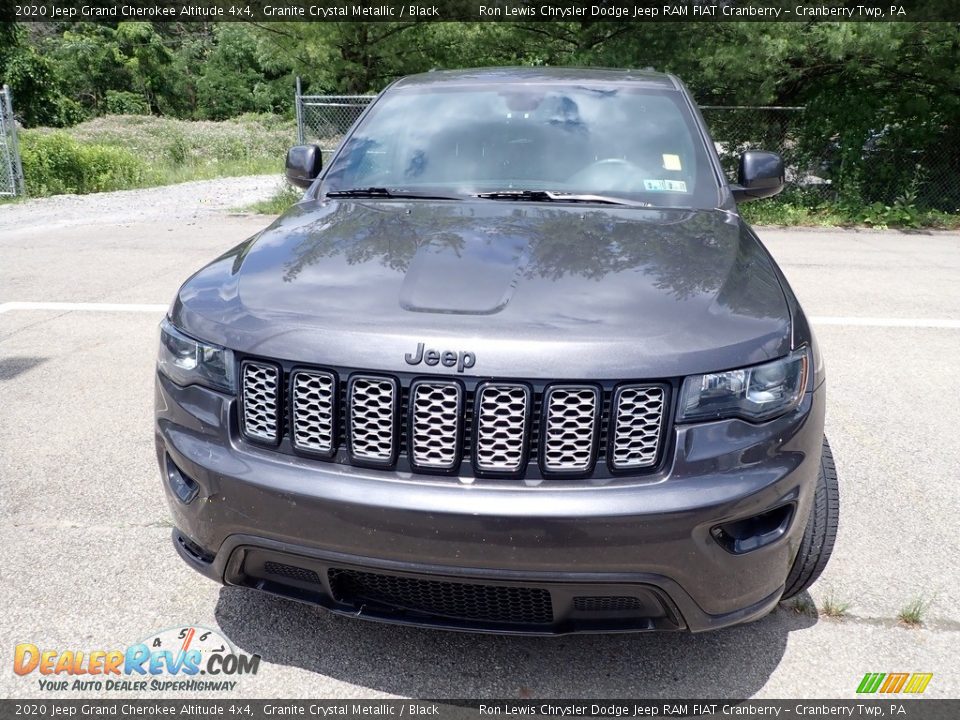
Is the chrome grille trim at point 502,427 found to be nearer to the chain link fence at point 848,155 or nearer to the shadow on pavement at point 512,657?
the shadow on pavement at point 512,657

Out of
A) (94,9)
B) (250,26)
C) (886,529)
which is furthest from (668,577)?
(94,9)

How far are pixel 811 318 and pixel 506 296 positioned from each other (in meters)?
4.97

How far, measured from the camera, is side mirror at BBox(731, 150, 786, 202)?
371 centimetres

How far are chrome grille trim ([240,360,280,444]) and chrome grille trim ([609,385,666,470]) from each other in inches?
34.5

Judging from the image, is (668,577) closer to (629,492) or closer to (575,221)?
(629,492)

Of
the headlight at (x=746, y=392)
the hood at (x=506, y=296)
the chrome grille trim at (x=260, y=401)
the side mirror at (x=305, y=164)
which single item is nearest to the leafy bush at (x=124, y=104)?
the side mirror at (x=305, y=164)

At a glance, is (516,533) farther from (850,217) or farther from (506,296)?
(850,217)

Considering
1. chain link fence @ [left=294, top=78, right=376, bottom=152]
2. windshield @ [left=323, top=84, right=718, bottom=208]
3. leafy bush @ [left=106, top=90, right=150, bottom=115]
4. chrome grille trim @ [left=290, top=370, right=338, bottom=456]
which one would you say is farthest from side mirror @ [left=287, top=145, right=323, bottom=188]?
leafy bush @ [left=106, top=90, right=150, bottom=115]

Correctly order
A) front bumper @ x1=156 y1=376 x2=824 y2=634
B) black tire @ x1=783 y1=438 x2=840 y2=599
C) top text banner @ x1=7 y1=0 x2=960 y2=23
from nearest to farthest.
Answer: front bumper @ x1=156 y1=376 x2=824 y2=634 → black tire @ x1=783 y1=438 x2=840 y2=599 → top text banner @ x1=7 y1=0 x2=960 y2=23

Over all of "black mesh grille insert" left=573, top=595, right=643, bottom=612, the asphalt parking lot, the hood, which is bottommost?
the asphalt parking lot

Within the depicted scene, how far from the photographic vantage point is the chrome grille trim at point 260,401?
214 centimetres

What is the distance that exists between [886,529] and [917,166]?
11575mm

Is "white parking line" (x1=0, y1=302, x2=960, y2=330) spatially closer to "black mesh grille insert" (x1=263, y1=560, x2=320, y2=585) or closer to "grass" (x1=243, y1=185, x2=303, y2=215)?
"black mesh grille insert" (x1=263, y1=560, x2=320, y2=585)

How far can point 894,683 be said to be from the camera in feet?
7.88
